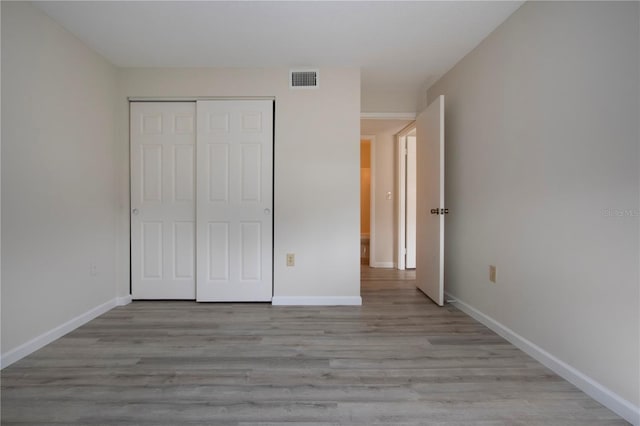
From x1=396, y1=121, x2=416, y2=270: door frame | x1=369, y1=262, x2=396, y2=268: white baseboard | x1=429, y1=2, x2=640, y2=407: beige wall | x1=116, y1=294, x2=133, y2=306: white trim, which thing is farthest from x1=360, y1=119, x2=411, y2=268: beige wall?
x1=116, y1=294, x2=133, y2=306: white trim

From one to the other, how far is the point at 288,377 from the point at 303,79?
2.53 m

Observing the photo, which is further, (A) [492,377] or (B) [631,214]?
(A) [492,377]

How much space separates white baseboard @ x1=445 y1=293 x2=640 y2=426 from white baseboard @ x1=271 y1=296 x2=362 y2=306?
1.14 meters

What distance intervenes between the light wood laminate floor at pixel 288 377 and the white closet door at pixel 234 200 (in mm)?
458

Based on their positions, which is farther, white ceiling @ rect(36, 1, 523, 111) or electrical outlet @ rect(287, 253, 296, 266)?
electrical outlet @ rect(287, 253, 296, 266)

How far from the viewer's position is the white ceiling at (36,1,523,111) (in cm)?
192

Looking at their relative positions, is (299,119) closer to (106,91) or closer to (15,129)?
(106,91)

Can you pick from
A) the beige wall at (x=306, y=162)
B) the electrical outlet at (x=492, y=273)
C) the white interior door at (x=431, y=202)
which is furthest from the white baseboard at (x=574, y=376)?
the beige wall at (x=306, y=162)

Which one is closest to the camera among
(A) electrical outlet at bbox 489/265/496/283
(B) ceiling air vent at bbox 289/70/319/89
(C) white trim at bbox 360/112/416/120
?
(A) electrical outlet at bbox 489/265/496/283

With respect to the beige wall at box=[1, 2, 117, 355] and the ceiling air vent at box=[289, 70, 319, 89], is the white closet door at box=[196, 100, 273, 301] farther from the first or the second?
the beige wall at box=[1, 2, 117, 355]

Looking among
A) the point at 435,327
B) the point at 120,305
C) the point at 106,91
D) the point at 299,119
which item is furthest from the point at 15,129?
the point at 435,327

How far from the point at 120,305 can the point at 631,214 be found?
3.77 metres

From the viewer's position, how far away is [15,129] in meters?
1.74

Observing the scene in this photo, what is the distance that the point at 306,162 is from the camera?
276 centimetres
